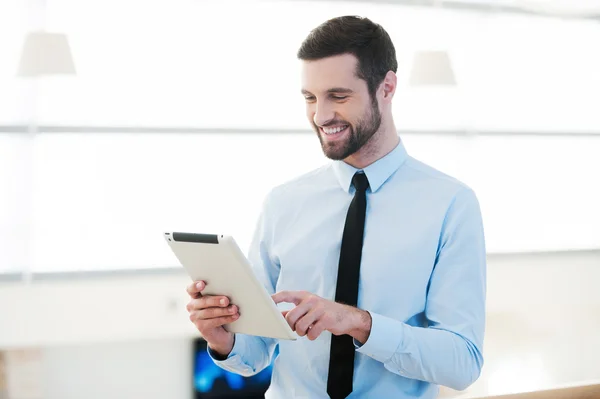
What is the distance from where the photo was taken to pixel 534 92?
15.7 feet

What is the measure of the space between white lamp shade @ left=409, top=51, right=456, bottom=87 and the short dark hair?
2516 mm

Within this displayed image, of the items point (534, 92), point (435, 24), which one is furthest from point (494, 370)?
point (435, 24)

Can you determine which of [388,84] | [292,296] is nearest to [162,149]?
[388,84]

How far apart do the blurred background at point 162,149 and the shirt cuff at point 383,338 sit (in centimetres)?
252

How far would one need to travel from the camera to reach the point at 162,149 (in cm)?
397

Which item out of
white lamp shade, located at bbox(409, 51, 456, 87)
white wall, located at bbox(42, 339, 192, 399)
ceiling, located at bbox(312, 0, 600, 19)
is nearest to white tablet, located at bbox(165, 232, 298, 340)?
white wall, located at bbox(42, 339, 192, 399)

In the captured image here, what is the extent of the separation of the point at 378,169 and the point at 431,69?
2.63 meters

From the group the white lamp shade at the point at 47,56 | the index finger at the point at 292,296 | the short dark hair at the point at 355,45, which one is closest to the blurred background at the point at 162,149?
the white lamp shade at the point at 47,56

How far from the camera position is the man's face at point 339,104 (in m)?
1.59

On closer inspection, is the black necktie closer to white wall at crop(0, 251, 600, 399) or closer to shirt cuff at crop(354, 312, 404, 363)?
shirt cuff at crop(354, 312, 404, 363)

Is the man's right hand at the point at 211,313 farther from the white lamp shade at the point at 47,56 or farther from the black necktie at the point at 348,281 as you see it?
the white lamp shade at the point at 47,56

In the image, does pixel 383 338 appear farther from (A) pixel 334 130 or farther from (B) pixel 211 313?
(A) pixel 334 130

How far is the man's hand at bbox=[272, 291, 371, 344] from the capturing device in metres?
1.35

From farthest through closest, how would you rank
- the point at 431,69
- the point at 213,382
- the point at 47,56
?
the point at 431,69 < the point at 213,382 < the point at 47,56
